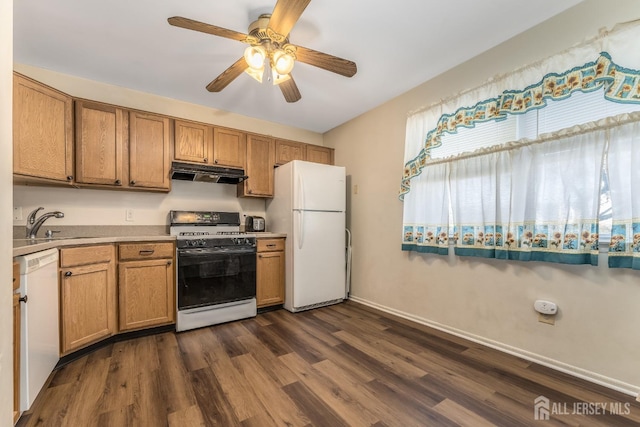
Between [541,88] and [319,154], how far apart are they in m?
2.55

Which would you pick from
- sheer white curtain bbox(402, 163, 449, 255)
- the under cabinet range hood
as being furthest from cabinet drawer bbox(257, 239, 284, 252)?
sheer white curtain bbox(402, 163, 449, 255)

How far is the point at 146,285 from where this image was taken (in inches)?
97.2

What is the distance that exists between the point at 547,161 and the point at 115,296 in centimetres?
352

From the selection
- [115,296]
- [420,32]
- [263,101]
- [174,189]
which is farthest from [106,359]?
[420,32]

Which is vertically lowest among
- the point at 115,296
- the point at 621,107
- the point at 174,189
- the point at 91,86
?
the point at 115,296

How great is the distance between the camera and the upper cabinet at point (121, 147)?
2.47m

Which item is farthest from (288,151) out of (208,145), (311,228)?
(311,228)

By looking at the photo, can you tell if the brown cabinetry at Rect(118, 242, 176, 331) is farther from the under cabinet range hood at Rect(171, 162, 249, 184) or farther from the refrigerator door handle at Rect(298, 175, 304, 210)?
the refrigerator door handle at Rect(298, 175, 304, 210)

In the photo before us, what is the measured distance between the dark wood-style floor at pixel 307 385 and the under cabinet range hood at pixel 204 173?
160 cm

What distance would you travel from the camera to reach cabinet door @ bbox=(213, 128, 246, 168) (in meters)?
3.17

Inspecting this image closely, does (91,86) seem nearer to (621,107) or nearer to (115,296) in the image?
(115,296)

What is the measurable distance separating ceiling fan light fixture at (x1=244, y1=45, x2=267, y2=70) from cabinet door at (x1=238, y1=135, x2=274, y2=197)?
1595 mm

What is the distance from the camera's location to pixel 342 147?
12.8 ft

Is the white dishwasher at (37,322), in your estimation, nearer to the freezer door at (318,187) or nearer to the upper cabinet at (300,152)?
the freezer door at (318,187)
